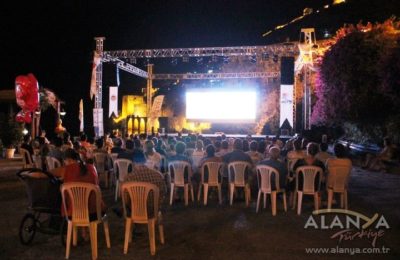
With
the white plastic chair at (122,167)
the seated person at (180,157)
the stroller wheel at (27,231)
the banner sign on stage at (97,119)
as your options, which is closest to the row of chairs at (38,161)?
the white plastic chair at (122,167)

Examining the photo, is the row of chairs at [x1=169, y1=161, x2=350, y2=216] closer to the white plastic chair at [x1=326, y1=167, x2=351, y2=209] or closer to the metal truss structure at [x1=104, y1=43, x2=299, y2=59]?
the white plastic chair at [x1=326, y1=167, x2=351, y2=209]

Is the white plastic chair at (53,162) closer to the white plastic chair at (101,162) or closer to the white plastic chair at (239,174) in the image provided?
the white plastic chair at (101,162)

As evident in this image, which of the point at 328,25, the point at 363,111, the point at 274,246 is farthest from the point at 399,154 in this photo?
the point at 328,25

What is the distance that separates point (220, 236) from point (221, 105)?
52.7 ft

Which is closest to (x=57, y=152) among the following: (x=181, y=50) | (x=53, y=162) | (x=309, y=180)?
(x=53, y=162)

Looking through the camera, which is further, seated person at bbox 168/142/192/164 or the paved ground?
seated person at bbox 168/142/192/164

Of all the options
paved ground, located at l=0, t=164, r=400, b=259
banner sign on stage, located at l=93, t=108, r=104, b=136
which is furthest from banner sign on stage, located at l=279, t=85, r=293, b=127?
paved ground, located at l=0, t=164, r=400, b=259

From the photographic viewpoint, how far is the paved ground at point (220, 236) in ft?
16.3

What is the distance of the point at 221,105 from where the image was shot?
2155cm

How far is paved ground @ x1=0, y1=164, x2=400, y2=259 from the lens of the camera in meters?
4.96

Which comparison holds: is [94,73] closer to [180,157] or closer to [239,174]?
[180,157]
